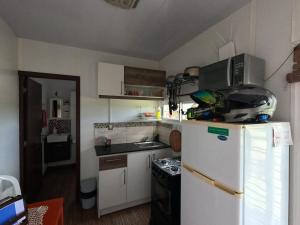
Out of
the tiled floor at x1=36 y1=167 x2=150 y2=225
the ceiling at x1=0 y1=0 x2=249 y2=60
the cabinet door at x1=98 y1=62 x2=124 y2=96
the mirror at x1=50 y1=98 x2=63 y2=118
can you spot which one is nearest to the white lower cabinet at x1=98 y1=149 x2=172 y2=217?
the tiled floor at x1=36 y1=167 x2=150 y2=225

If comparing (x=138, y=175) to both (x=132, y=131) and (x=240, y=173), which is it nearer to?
(x=132, y=131)

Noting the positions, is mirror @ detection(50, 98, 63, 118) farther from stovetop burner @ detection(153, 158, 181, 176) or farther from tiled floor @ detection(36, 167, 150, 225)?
stovetop burner @ detection(153, 158, 181, 176)

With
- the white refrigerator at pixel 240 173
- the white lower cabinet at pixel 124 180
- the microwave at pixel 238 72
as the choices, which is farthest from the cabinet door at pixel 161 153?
the microwave at pixel 238 72

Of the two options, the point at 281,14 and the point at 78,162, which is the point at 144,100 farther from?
the point at 281,14

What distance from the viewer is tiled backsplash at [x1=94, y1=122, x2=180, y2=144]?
2.62 meters

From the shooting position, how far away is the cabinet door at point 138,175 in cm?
226

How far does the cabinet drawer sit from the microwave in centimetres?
151

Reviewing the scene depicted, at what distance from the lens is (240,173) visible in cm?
90

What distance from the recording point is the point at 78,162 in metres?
2.45

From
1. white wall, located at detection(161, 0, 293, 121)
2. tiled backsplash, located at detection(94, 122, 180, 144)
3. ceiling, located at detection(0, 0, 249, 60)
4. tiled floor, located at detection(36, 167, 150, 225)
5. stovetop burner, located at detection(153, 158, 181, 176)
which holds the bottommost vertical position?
tiled floor, located at detection(36, 167, 150, 225)

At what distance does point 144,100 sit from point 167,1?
1.74 m

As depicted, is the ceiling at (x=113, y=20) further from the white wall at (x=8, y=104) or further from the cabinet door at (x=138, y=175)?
the cabinet door at (x=138, y=175)

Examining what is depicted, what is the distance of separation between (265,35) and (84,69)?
2.34 metres

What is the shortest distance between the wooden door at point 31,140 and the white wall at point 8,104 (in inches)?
5.8
